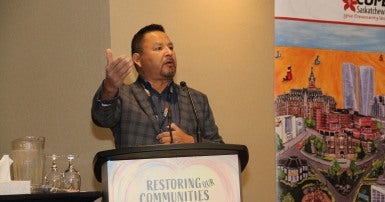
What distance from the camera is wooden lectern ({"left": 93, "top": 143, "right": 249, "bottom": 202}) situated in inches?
68.2

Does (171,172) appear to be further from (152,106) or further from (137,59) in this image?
(137,59)

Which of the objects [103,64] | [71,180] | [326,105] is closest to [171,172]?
[71,180]

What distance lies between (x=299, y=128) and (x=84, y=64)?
51.7 inches

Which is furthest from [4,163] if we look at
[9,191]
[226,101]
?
[226,101]

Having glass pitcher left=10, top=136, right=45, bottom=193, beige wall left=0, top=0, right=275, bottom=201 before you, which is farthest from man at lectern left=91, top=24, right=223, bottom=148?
beige wall left=0, top=0, right=275, bottom=201

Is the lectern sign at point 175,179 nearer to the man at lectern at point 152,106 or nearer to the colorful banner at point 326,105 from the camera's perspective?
the man at lectern at point 152,106

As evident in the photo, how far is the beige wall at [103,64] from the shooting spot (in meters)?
3.48

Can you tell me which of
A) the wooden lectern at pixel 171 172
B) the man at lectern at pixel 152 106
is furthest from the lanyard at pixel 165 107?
the wooden lectern at pixel 171 172

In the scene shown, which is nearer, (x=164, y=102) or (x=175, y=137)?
(x=175, y=137)

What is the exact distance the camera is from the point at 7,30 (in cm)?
400

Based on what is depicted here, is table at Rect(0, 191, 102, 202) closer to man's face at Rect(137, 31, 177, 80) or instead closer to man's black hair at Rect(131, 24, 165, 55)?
man's face at Rect(137, 31, 177, 80)

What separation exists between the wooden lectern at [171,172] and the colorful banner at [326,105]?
1.82 m

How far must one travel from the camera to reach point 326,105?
12.1 feet

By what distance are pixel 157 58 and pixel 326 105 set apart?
4.20 feet
